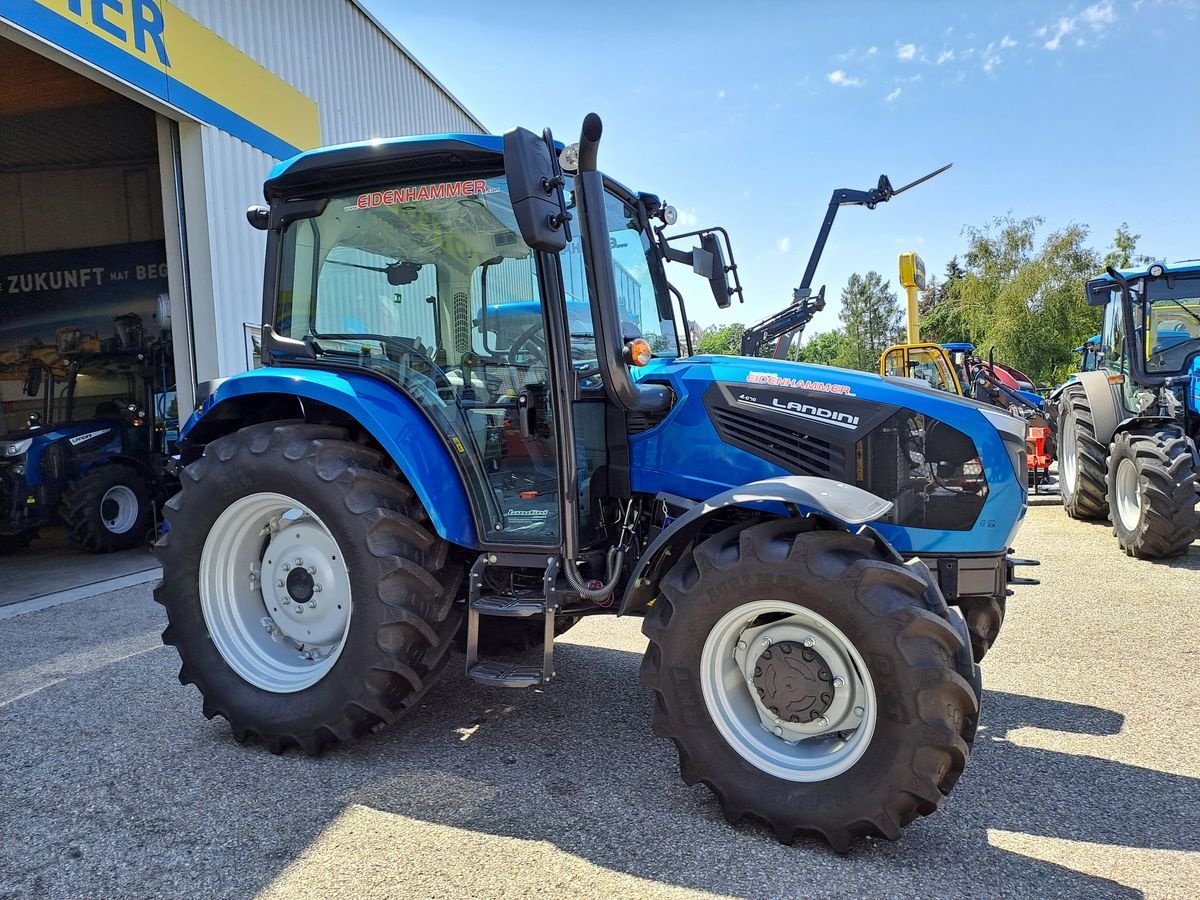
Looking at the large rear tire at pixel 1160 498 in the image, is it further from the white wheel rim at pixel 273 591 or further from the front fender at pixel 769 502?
the white wheel rim at pixel 273 591

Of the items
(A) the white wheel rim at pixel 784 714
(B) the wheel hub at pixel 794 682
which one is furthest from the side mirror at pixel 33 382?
(B) the wheel hub at pixel 794 682

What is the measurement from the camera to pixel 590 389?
10.0ft

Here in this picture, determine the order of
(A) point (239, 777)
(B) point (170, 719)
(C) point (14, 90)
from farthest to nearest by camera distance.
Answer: (C) point (14, 90) < (B) point (170, 719) < (A) point (239, 777)

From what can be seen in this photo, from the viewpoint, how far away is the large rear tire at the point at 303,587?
288 cm

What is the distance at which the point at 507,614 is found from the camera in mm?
2846

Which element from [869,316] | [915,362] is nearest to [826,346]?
[869,316]

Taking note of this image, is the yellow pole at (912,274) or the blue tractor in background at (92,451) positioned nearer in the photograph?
the blue tractor in background at (92,451)

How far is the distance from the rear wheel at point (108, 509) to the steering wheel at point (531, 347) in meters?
7.06

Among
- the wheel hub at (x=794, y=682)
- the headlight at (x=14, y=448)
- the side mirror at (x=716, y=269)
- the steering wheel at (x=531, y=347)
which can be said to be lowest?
the wheel hub at (x=794, y=682)

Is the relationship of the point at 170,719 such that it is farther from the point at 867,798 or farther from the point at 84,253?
the point at 84,253

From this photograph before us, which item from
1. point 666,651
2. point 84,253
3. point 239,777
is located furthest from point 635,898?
point 84,253

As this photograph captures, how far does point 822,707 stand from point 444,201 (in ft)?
7.29

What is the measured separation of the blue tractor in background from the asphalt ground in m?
4.75

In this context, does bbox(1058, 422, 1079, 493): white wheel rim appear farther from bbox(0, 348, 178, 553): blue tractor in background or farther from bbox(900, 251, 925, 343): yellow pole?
bbox(0, 348, 178, 553): blue tractor in background
